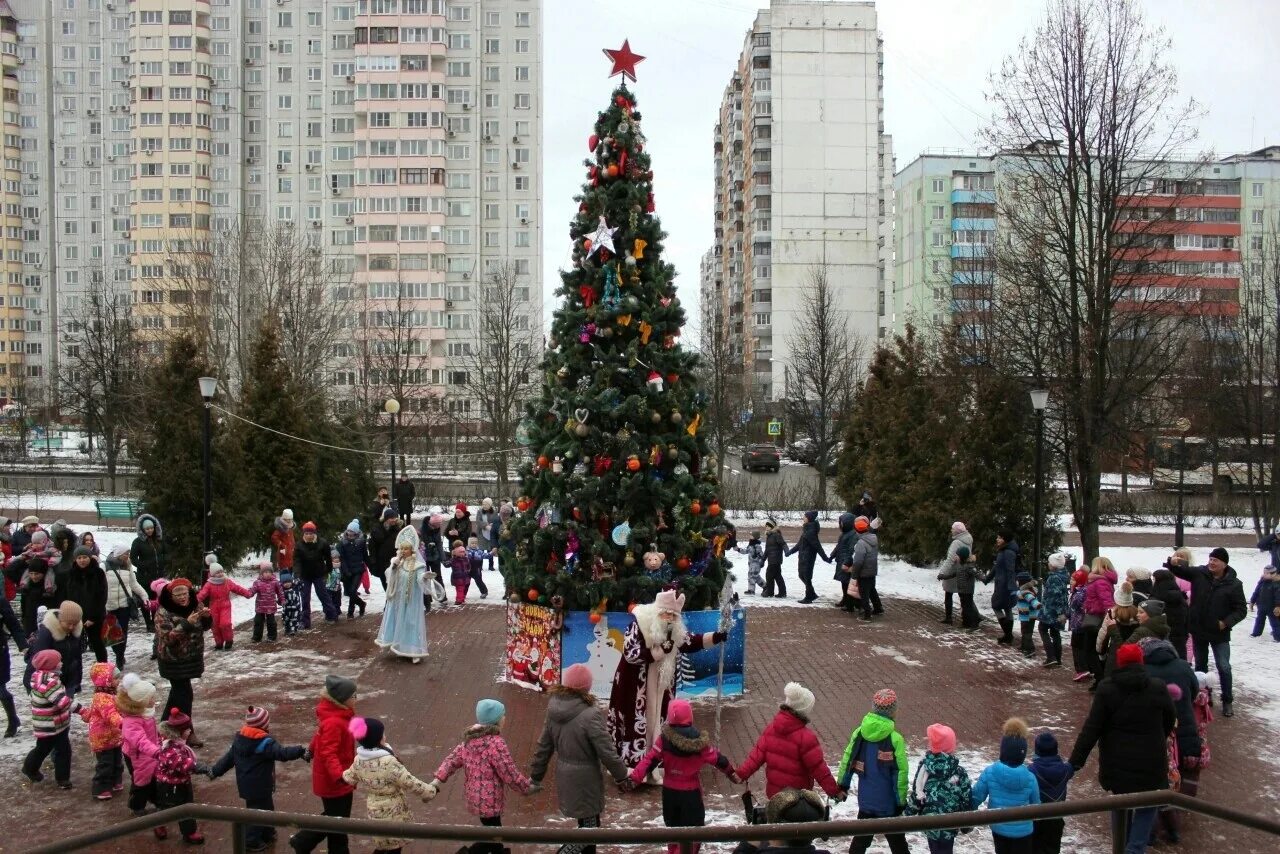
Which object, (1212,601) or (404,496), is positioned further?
(404,496)

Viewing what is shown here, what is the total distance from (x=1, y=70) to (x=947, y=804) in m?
100

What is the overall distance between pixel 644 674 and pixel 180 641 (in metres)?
4.44

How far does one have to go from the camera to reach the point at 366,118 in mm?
68750

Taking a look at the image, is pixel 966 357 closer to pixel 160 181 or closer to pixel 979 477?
pixel 979 477

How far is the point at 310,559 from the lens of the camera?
1555cm

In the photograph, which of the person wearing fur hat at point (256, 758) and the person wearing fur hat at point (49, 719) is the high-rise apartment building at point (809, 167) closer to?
the person wearing fur hat at point (49, 719)

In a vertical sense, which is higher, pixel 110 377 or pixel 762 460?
pixel 110 377

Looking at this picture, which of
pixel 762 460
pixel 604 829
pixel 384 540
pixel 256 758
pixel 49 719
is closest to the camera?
pixel 604 829

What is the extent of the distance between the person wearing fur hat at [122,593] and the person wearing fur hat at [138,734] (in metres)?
5.45

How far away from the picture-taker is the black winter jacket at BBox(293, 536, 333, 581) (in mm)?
15539

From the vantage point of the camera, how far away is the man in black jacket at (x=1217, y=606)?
1149 cm

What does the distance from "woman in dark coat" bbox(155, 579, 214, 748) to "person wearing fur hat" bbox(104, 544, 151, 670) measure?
3.51m

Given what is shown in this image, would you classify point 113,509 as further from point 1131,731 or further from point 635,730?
point 1131,731

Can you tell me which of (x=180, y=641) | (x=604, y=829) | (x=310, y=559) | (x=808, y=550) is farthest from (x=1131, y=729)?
(x=310, y=559)
